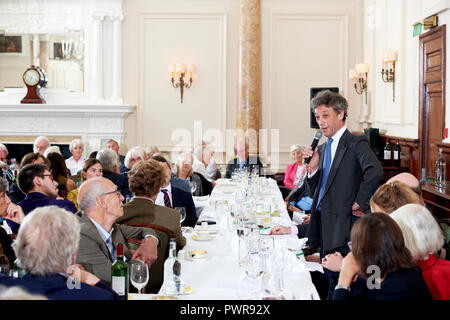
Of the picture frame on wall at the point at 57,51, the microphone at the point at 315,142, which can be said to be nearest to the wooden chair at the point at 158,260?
the microphone at the point at 315,142

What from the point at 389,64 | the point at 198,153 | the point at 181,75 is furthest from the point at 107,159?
the point at 389,64

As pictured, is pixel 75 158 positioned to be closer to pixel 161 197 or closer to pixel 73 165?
pixel 73 165

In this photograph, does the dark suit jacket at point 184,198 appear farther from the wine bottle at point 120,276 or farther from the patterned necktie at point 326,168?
the wine bottle at point 120,276

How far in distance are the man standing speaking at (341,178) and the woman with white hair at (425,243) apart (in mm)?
994

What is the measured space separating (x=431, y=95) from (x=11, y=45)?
737 cm

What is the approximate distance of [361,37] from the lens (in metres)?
9.81

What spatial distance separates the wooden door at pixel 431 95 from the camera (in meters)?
6.37

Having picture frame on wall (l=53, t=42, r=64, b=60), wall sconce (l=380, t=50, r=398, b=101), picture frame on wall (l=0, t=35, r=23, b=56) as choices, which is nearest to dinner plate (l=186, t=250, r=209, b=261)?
wall sconce (l=380, t=50, r=398, b=101)

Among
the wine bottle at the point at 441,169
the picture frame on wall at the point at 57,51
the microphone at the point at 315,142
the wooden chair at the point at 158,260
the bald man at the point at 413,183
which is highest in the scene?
the picture frame on wall at the point at 57,51

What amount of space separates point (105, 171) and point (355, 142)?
2.93 metres

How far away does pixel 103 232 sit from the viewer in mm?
2861

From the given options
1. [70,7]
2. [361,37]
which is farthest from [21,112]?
[361,37]

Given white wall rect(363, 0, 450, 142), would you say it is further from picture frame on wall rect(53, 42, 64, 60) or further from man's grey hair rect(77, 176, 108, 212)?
picture frame on wall rect(53, 42, 64, 60)

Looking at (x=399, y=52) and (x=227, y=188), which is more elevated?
(x=399, y=52)
